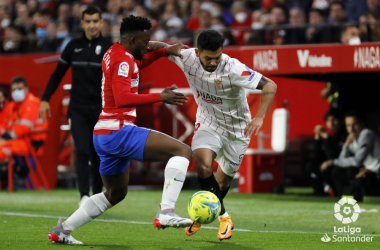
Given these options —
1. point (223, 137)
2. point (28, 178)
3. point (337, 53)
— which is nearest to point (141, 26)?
point (223, 137)

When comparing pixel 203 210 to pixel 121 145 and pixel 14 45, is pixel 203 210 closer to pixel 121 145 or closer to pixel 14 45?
pixel 121 145

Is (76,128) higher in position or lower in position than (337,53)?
lower

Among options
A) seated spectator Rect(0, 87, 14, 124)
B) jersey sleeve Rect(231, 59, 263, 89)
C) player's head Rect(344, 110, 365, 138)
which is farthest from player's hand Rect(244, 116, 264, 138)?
seated spectator Rect(0, 87, 14, 124)

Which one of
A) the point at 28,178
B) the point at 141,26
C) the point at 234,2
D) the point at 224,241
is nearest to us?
the point at 141,26

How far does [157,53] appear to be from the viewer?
26.0 ft

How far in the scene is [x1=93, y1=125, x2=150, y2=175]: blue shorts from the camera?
6.97m

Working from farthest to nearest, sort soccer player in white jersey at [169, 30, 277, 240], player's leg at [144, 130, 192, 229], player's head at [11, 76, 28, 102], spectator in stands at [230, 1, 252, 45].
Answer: spectator in stands at [230, 1, 252, 45], player's head at [11, 76, 28, 102], soccer player in white jersey at [169, 30, 277, 240], player's leg at [144, 130, 192, 229]

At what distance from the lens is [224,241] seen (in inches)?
306

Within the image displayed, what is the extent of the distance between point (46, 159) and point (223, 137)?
8252mm

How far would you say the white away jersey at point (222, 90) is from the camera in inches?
309

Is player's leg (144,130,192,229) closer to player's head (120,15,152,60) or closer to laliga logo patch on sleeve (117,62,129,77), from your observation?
→ laliga logo patch on sleeve (117,62,129,77)

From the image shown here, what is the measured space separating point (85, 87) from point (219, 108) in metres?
2.81

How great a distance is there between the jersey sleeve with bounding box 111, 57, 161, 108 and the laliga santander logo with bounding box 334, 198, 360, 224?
12.4 ft

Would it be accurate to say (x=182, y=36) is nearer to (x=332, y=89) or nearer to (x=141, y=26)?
(x=332, y=89)
